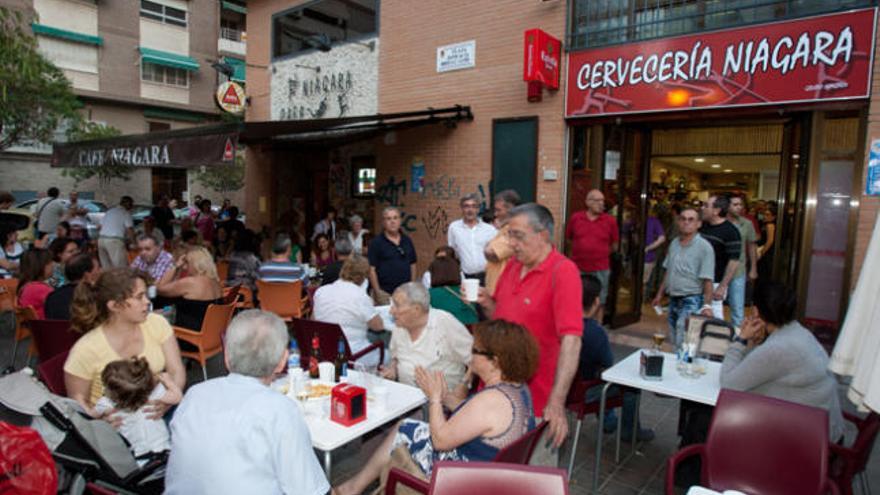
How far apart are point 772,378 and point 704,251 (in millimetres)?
2453

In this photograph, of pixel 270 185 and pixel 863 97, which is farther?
pixel 270 185

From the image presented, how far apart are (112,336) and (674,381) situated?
3.46m

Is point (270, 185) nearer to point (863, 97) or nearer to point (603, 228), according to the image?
point (603, 228)

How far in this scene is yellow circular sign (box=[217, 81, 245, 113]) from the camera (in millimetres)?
11266

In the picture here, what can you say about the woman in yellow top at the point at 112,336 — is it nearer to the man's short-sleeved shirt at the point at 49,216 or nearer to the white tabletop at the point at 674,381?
the white tabletop at the point at 674,381

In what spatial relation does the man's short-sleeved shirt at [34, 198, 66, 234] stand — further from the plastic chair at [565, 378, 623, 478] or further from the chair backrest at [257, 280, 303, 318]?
the plastic chair at [565, 378, 623, 478]

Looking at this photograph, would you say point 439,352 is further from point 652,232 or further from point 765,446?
point 652,232

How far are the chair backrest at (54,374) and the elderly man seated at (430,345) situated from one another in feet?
6.38

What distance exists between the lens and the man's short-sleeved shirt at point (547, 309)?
9.58ft

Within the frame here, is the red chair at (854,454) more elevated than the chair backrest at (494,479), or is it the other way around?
the chair backrest at (494,479)

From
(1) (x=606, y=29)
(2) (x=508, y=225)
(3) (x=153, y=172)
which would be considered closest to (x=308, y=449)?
(2) (x=508, y=225)

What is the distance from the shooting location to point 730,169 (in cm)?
1188

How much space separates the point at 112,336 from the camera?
3150 mm

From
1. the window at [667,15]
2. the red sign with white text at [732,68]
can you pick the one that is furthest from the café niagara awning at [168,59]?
the red sign with white text at [732,68]
